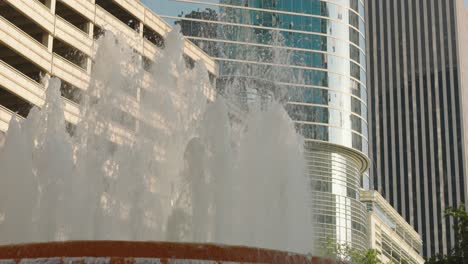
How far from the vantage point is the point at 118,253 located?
15.9 metres

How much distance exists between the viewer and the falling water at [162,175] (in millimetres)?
25031

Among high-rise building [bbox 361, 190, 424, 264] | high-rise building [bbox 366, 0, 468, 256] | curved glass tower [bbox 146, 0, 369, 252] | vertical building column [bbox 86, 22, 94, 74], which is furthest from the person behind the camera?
high-rise building [bbox 366, 0, 468, 256]

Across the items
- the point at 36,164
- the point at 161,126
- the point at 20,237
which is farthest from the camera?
the point at 161,126

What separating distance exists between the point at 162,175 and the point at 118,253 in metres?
19.2

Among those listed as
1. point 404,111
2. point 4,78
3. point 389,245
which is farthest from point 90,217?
point 404,111

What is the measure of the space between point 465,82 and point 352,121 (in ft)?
223

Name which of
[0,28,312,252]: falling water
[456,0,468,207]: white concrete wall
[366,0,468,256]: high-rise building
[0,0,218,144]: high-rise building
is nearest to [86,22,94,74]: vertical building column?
[0,0,218,144]: high-rise building

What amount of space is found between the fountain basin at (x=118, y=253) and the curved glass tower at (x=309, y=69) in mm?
62383

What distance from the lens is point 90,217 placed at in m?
32.6

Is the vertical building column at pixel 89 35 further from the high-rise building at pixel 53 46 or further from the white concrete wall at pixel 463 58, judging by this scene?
the white concrete wall at pixel 463 58

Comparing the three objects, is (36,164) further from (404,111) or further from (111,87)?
(404,111)

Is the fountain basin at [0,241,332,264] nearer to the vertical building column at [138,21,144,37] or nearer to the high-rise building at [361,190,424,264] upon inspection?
the vertical building column at [138,21,144,37]

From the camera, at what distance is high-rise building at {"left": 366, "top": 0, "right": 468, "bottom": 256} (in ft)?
465

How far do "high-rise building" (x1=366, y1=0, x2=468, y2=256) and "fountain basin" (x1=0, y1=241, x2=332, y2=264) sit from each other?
413ft
